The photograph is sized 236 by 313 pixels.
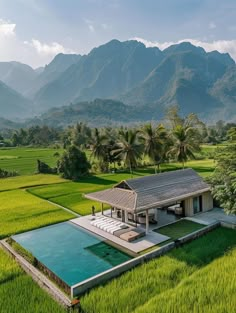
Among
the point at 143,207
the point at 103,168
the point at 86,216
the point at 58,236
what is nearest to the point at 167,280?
the point at 143,207

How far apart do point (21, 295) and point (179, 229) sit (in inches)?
374

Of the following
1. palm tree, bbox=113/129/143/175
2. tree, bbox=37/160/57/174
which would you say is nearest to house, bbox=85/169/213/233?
palm tree, bbox=113/129/143/175

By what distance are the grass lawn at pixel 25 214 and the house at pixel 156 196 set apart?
11.5 feet

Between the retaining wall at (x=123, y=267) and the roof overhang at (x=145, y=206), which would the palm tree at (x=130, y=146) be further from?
the retaining wall at (x=123, y=267)

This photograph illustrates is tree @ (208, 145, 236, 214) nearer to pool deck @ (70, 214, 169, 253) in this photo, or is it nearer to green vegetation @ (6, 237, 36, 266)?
pool deck @ (70, 214, 169, 253)

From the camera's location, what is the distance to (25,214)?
2098cm

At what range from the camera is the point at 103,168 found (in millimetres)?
43719

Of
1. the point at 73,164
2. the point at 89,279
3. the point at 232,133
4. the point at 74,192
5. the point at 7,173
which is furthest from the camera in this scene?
the point at 7,173

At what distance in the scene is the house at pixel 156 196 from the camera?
16.4 m

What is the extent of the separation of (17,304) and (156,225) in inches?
384

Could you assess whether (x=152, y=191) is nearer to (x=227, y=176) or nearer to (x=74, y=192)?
(x=227, y=176)

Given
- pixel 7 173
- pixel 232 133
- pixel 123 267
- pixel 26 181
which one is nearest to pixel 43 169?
pixel 7 173

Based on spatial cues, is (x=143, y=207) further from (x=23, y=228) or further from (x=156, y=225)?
(x=23, y=228)

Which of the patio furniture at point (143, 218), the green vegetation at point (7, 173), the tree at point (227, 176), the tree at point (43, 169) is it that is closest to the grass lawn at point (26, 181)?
the green vegetation at point (7, 173)
